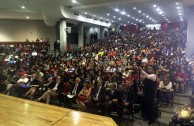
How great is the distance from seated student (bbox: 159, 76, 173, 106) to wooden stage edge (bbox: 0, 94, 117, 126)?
3.43 metres

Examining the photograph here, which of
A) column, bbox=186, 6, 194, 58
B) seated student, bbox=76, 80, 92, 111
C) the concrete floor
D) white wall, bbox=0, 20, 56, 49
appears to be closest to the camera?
the concrete floor

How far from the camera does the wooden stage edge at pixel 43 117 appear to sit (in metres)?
3.38

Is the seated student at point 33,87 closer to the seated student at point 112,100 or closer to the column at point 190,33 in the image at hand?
the seated student at point 112,100

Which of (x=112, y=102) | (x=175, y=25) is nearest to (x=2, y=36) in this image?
(x=112, y=102)

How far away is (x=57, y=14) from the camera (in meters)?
15.1

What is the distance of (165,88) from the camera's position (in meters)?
6.58

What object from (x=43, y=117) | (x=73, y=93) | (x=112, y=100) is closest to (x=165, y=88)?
(x=112, y=100)

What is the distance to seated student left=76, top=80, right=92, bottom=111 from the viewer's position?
5.64m

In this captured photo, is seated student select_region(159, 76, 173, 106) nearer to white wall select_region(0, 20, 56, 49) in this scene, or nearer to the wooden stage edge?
the wooden stage edge

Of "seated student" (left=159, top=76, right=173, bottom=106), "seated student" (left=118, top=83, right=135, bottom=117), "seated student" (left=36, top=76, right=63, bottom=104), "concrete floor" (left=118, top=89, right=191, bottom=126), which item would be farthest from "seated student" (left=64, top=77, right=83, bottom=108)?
"seated student" (left=159, top=76, right=173, bottom=106)

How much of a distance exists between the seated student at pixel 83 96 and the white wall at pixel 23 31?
17.6 m

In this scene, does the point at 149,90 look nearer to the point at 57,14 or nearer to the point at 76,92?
the point at 76,92

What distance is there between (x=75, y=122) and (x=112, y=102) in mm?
1970

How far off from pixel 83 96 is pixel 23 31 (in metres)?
17.9
